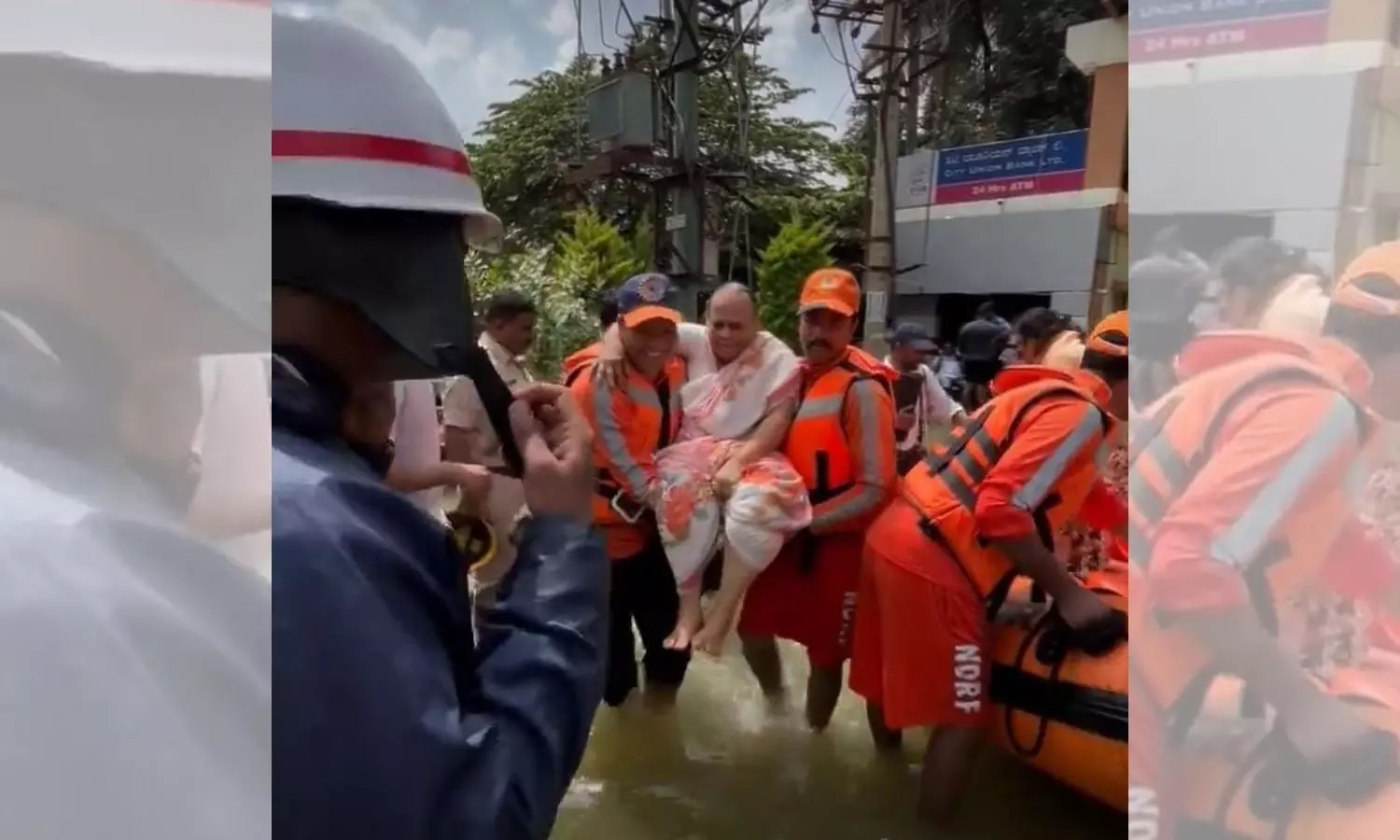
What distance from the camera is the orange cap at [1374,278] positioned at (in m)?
0.69

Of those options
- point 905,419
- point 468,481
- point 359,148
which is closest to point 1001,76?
point 905,419

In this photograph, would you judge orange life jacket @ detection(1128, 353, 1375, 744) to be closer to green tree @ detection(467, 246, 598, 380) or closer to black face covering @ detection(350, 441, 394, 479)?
black face covering @ detection(350, 441, 394, 479)

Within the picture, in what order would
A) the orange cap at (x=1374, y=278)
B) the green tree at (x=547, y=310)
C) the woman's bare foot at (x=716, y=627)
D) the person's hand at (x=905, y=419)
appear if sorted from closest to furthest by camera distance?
the orange cap at (x=1374, y=278), the woman's bare foot at (x=716, y=627), the green tree at (x=547, y=310), the person's hand at (x=905, y=419)

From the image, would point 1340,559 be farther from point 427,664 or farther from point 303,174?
point 303,174

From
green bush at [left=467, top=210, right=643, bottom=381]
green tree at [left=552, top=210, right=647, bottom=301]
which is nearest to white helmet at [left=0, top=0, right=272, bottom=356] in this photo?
green bush at [left=467, top=210, right=643, bottom=381]

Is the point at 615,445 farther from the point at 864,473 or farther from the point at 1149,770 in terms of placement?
the point at 1149,770

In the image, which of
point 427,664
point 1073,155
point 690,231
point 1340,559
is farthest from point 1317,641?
point 1073,155

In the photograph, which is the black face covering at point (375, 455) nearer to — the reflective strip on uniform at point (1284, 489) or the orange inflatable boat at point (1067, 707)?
the reflective strip on uniform at point (1284, 489)

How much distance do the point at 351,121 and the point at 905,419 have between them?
375cm

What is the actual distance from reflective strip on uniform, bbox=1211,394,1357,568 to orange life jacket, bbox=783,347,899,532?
89.6 inches

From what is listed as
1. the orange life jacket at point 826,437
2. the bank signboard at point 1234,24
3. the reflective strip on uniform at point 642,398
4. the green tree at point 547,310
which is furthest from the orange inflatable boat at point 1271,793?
the green tree at point 547,310

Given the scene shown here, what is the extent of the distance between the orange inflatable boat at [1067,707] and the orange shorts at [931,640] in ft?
0.37

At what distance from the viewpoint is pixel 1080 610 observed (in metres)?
2.48

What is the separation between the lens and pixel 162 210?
0.54 meters
